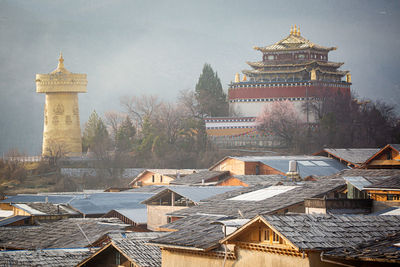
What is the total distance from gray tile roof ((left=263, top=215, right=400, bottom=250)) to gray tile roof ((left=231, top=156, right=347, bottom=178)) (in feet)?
87.3

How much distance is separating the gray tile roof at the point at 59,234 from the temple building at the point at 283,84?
39.5 m

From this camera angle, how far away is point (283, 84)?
2694 inches

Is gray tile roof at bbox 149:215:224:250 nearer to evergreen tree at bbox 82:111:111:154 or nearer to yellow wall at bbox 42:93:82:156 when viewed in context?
evergreen tree at bbox 82:111:111:154

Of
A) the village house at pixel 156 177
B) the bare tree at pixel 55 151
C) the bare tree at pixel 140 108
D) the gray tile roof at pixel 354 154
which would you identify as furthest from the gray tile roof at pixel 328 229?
the bare tree at pixel 140 108

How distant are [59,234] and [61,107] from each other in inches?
1644

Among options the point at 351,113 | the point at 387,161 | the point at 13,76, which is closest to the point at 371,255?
the point at 387,161

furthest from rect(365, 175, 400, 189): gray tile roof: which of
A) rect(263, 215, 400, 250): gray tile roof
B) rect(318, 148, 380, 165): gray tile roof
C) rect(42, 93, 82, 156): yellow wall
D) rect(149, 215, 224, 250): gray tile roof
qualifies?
rect(42, 93, 82, 156): yellow wall

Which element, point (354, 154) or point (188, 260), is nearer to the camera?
point (188, 260)

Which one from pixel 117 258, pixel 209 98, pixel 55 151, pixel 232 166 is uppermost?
pixel 209 98

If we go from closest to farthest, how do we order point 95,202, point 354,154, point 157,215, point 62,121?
point 157,215 < point 95,202 < point 354,154 < point 62,121

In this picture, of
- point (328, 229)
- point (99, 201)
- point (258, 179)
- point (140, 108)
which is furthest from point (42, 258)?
point (140, 108)

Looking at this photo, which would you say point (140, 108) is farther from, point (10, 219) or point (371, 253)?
point (371, 253)

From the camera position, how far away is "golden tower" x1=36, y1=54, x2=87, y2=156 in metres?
65.9

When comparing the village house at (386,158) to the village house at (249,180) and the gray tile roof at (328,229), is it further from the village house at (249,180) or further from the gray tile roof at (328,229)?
the gray tile roof at (328,229)
